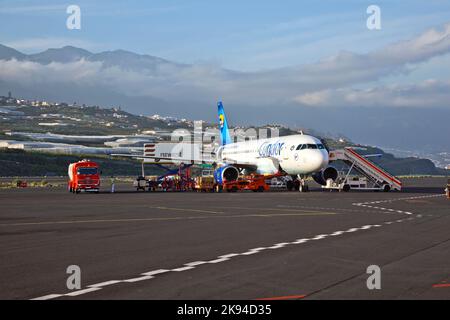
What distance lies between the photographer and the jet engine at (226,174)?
2429 inches

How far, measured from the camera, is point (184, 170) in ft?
264

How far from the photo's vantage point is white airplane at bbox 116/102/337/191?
2156 inches

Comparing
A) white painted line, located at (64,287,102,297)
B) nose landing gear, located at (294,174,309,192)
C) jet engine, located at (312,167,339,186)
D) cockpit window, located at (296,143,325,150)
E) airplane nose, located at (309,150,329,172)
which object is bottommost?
white painted line, located at (64,287,102,297)

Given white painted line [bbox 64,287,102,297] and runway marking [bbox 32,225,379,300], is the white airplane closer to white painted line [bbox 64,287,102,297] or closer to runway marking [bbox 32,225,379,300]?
runway marking [bbox 32,225,379,300]

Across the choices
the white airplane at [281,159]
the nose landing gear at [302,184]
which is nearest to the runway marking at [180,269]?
the white airplane at [281,159]

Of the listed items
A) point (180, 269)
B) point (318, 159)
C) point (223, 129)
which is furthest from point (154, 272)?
point (223, 129)

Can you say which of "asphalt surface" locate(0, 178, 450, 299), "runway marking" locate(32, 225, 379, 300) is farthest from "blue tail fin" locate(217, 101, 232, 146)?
"runway marking" locate(32, 225, 379, 300)

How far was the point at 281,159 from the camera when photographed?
57.7m

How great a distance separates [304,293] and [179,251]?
6590 millimetres

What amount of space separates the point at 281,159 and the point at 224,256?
136 feet

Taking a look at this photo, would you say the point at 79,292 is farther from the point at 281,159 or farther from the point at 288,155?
the point at 281,159

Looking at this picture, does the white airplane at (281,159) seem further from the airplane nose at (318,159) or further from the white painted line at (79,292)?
the white painted line at (79,292)
